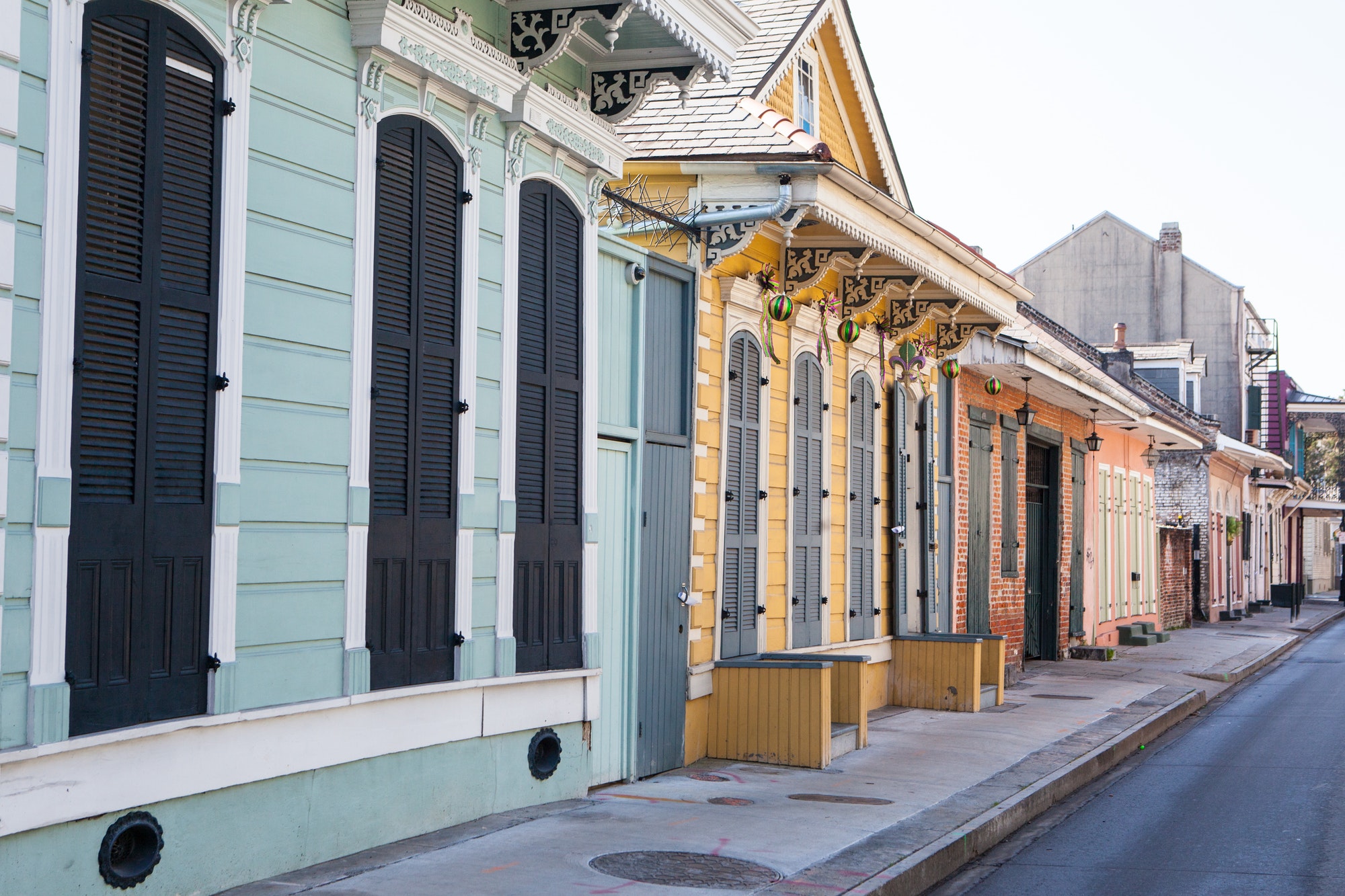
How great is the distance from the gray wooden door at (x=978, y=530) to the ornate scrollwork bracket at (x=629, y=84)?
9.08 meters

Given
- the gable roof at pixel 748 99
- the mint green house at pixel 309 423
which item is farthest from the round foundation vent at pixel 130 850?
the gable roof at pixel 748 99

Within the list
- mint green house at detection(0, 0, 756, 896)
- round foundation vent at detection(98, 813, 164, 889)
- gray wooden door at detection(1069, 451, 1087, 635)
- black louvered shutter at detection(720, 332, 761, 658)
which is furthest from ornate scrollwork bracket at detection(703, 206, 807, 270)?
gray wooden door at detection(1069, 451, 1087, 635)

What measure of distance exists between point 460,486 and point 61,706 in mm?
2761

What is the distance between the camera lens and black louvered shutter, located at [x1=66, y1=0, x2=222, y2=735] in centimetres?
506

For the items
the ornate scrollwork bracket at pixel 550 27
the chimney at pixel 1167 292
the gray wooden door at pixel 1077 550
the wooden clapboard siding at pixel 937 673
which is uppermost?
the chimney at pixel 1167 292

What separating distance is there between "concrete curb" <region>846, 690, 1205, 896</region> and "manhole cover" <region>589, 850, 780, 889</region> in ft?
1.66

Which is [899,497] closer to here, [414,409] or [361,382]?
[414,409]

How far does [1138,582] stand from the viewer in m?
27.5

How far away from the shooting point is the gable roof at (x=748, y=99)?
10398 mm

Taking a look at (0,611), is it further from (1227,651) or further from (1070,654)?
(1227,651)

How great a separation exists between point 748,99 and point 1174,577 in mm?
24507

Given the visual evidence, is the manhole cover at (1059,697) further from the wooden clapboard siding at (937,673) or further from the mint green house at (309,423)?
the mint green house at (309,423)

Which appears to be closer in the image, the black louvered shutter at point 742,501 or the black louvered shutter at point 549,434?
the black louvered shutter at point 549,434

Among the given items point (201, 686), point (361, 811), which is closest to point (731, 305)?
point (361, 811)
